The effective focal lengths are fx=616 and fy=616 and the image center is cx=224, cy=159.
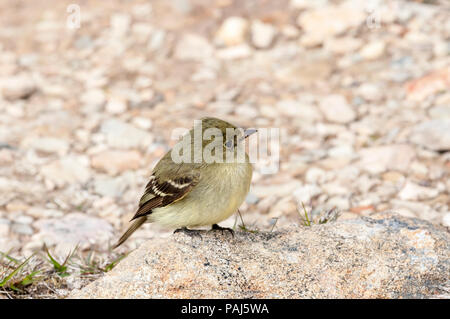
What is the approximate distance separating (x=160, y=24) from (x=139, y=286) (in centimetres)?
768

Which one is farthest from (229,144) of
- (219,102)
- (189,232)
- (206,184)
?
(219,102)

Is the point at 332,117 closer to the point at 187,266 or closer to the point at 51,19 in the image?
the point at 187,266

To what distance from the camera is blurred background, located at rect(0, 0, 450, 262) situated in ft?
22.7

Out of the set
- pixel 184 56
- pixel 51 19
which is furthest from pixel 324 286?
pixel 51 19

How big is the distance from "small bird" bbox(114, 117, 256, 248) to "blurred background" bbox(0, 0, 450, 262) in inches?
43.5

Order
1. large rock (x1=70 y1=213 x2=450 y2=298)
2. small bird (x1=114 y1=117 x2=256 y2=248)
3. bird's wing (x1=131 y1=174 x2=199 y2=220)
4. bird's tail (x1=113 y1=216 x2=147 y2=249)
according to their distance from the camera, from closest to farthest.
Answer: large rock (x1=70 y1=213 x2=450 y2=298) < small bird (x1=114 y1=117 x2=256 y2=248) < bird's wing (x1=131 y1=174 x2=199 y2=220) < bird's tail (x1=113 y1=216 x2=147 y2=249)

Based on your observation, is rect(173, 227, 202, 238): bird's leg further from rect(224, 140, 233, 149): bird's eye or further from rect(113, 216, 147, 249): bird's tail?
rect(224, 140, 233, 149): bird's eye

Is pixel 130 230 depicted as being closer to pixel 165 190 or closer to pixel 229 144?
pixel 165 190

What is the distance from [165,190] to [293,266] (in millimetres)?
1341

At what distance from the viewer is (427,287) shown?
167 inches

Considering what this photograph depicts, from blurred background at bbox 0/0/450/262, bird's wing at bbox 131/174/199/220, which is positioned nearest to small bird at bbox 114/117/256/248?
bird's wing at bbox 131/174/199/220

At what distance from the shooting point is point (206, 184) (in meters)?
4.85

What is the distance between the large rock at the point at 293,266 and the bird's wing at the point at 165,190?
0.40 meters

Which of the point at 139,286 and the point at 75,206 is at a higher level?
the point at 139,286
